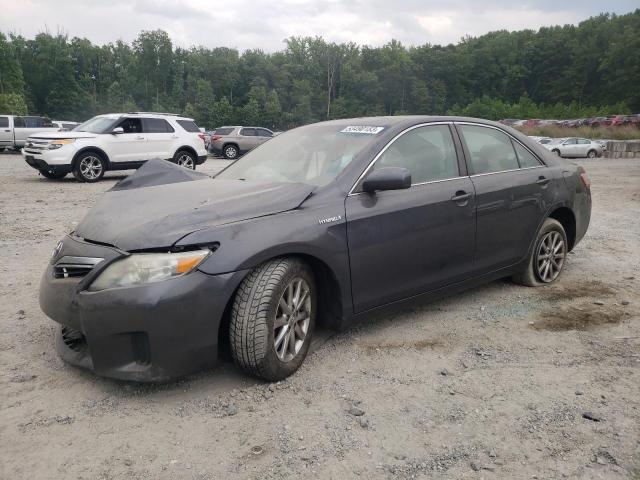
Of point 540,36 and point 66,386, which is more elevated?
point 540,36

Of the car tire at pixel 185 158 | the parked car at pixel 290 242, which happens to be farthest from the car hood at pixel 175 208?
the car tire at pixel 185 158

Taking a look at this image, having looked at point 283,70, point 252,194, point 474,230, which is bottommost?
point 474,230

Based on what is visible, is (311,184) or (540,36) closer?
(311,184)

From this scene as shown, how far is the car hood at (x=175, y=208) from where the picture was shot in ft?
9.26

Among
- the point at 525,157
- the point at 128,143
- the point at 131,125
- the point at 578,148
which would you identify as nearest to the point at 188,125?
the point at 131,125

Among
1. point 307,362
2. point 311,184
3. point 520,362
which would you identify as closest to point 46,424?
point 307,362

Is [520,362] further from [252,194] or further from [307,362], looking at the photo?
[252,194]

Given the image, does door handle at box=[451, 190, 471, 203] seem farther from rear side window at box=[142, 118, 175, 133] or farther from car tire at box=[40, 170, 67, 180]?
rear side window at box=[142, 118, 175, 133]

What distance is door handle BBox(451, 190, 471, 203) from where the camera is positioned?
3.92m

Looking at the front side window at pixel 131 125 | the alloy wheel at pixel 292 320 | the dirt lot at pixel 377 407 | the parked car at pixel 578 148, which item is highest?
the front side window at pixel 131 125

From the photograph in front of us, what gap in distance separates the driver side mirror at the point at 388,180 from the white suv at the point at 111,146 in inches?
446

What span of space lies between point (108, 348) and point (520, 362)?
95.4 inches

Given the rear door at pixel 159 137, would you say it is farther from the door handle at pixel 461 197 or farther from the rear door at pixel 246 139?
the door handle at pixel 461 197

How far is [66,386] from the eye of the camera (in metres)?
3.01
